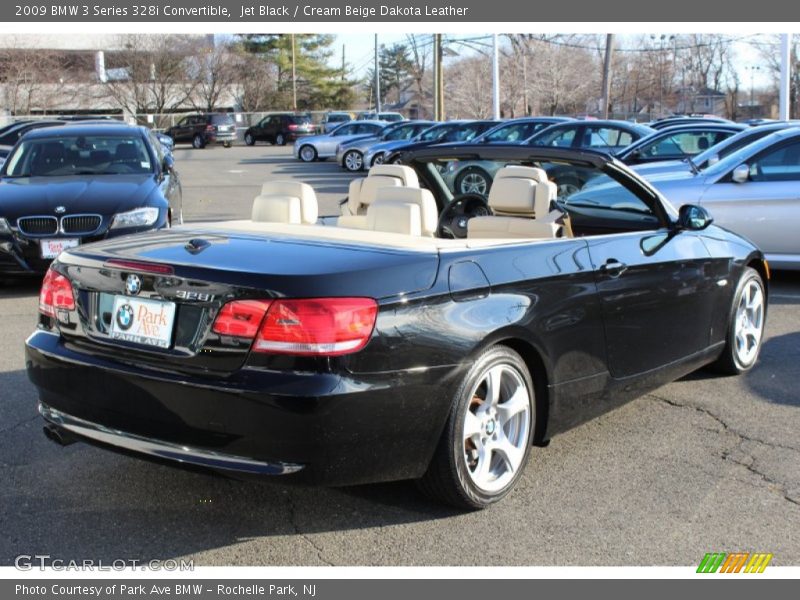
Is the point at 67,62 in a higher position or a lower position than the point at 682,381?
higher

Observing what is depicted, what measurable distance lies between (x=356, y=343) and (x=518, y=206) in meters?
2.03

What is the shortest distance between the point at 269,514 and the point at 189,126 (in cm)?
4507

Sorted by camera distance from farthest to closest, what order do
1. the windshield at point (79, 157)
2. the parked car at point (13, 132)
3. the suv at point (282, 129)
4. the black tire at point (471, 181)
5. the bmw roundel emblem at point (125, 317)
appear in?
the suv at point (282, 129), the parked car at point (13, 132), the windshield at point (79, 157), the black tire at point (471, 181), the bmw roundel emblem at point (125, 317)

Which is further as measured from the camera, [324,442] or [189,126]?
[189,126]

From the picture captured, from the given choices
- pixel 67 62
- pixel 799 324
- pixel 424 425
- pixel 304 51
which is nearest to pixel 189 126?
pixel 67 62

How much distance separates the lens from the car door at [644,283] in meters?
4.57

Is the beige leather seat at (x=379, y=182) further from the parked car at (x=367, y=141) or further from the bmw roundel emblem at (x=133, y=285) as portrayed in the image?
the parked car at (x=367, y=141)

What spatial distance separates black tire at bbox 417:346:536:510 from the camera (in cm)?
369

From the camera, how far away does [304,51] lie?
248ft

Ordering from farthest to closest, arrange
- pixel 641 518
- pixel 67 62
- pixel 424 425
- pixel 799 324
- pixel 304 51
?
1. pixel 304 51
2. pixel 67 62
3. pixel 799 324
4. pixel 641 518
5. pixel 424 425

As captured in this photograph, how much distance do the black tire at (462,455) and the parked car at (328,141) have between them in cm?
2935

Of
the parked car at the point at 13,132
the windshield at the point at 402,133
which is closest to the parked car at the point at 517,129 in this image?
the windshield at the point at 402,133

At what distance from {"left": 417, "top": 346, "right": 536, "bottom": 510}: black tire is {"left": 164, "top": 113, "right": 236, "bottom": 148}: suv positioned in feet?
144

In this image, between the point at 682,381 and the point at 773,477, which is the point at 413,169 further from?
the point at 773,477
